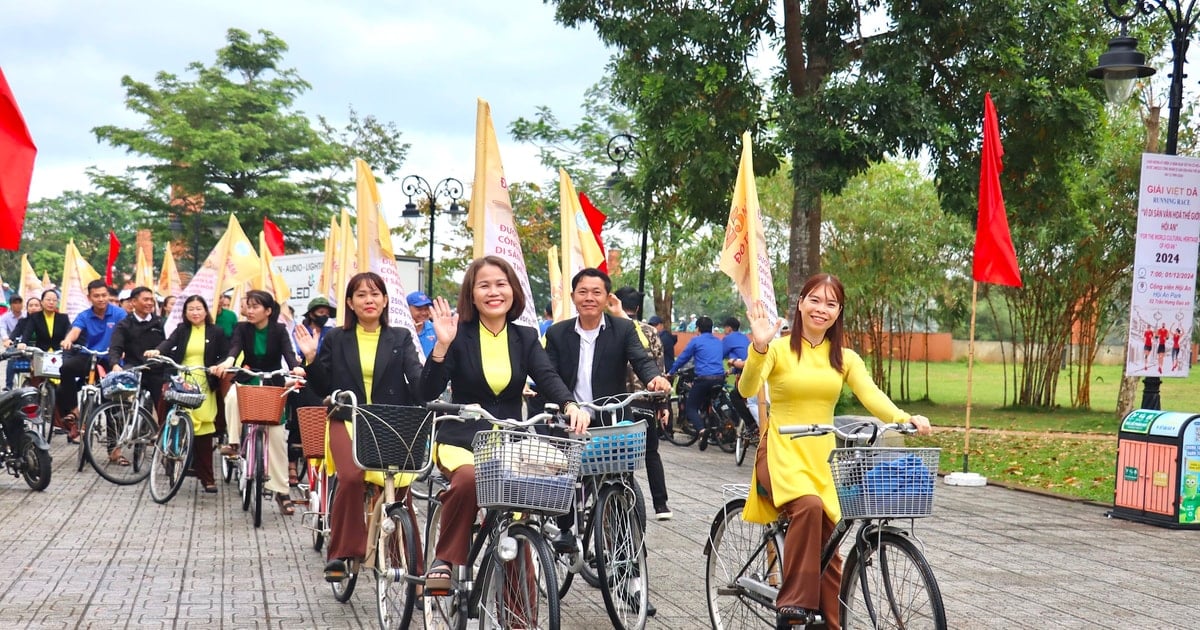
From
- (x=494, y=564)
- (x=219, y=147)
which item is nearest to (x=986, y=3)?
(x=494, y=564)

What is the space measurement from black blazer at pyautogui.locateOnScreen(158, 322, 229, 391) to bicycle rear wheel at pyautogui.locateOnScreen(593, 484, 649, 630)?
6464mm

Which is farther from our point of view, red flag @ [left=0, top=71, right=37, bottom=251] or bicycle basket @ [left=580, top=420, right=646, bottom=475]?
red flag @ [left=0, top=71, right=37, bottom=251]

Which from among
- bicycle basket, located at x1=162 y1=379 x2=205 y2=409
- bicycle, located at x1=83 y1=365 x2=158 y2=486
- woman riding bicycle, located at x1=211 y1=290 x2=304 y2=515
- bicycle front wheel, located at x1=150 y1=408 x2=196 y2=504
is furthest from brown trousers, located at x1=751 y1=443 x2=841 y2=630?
bicycle, located at x1=83 y1=365 x2=158 y2=486

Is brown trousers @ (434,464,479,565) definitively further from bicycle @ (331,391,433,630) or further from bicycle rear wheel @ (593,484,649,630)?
bicycle rear wheel @ (593,484,649,630)

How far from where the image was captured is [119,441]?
12211mm

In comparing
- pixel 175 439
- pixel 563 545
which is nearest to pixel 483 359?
pixel 563 545

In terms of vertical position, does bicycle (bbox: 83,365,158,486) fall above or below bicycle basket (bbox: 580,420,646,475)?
below

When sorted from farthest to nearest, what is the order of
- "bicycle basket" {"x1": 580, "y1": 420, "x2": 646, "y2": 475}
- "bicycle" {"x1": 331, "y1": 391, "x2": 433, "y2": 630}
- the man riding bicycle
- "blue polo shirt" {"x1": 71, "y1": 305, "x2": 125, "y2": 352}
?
1. "blue polo shirt" {"x1": 71, "y1": 305, "x2": 125, "y2": 352}
2. the man riding bicycle
3. "bicycle basket" {"x1": 580, "y1": 420, "x2": 646, "y2": 475}
4. "bicycle" {"x1": 331, "y1": 391, "x2": 433, "y2": 630}

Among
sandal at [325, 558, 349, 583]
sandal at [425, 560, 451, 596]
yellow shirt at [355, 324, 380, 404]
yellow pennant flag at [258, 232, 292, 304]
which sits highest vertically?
yellow pennant flag at [258, 232, 292, 304]

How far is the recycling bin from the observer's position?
1106cm

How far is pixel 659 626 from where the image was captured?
22.0ft

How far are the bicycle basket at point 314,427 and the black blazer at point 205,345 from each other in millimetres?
4005

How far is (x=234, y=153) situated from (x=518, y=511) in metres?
47.0

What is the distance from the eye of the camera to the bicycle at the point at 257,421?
387 inches
